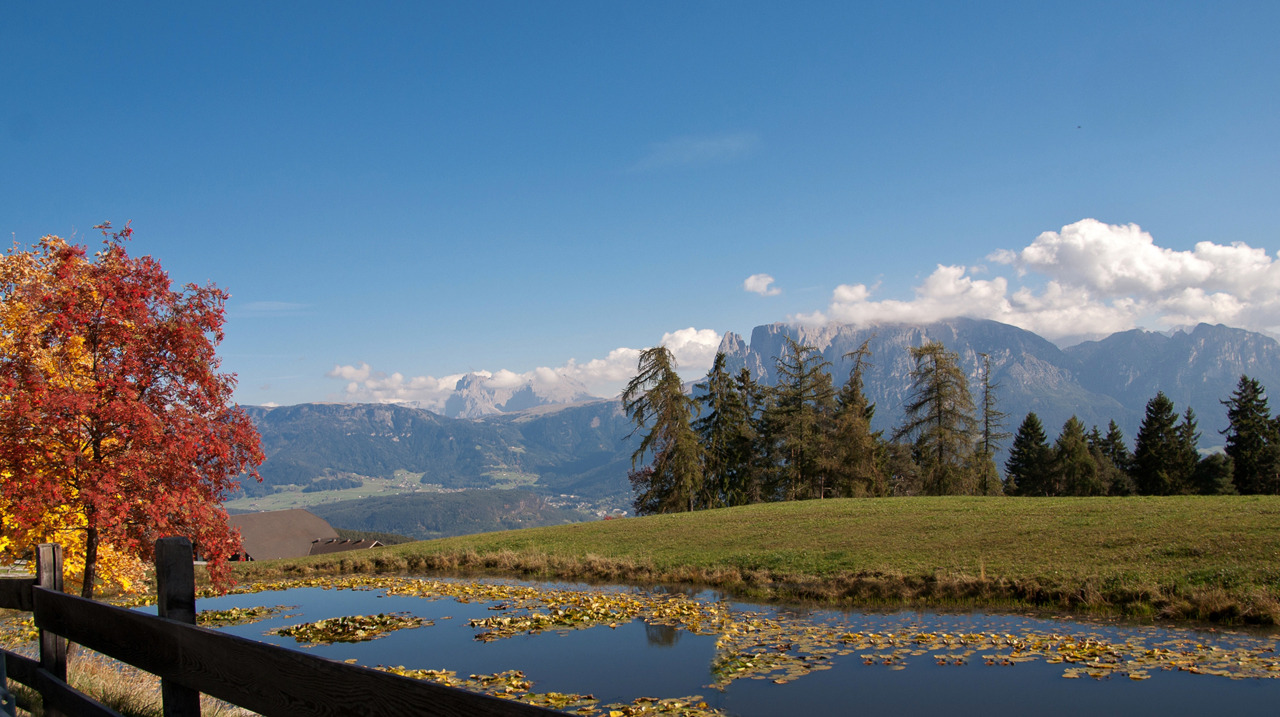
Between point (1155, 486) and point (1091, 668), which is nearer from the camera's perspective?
point (1091, 668)

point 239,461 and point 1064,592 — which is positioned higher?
point 239,461

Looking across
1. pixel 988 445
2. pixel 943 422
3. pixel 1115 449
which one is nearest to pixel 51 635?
pixel 943 422

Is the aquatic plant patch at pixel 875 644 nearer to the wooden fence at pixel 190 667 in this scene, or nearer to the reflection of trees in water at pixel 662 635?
the reflection of trees in water at pixel 662 635

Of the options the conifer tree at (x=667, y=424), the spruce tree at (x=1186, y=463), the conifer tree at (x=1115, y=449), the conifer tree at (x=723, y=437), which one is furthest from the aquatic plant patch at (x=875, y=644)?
the conifer tree at (x=1115, y=449)

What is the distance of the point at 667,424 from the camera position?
4959 centimetres

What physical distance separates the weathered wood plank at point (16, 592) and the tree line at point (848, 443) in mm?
43473

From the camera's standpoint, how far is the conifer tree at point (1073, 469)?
72.3 m

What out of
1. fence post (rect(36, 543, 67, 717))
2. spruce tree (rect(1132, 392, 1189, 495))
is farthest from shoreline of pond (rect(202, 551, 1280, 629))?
spruce tree (rect(1132, 392, 1189, 495))

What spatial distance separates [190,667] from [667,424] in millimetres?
46305

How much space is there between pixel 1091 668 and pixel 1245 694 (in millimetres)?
1748

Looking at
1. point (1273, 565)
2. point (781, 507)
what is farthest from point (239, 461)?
point (781, 507)

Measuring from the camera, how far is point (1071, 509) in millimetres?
25516

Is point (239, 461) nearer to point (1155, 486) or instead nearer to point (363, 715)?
point (363, 715)

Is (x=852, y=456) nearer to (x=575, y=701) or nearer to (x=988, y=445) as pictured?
(x=988, y=445)
